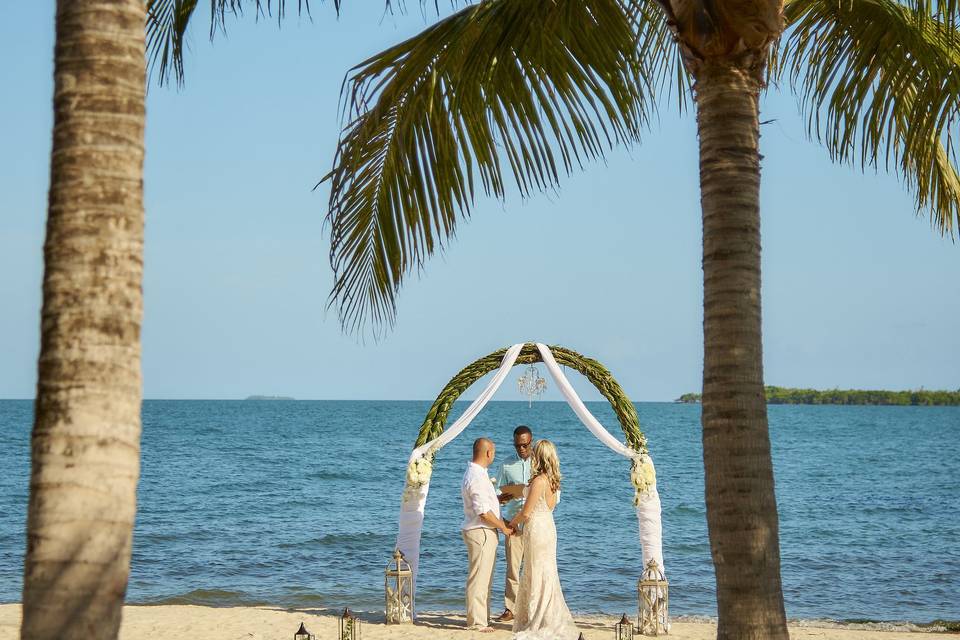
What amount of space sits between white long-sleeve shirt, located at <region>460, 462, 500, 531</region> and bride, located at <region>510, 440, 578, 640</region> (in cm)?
55

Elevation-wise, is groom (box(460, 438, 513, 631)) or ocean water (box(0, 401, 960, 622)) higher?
groom (box(460, 438, 513, 631))

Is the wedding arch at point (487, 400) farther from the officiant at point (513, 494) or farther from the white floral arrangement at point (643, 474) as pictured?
the officiant at point (513, 494)

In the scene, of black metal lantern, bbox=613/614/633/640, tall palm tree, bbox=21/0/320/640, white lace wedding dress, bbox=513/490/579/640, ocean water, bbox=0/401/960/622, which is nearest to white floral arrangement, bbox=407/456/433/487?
white lace wedding dress, bbox=513/490/579/640

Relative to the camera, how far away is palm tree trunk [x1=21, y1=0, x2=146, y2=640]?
2.83 meters

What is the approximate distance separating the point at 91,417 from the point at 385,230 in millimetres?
4249

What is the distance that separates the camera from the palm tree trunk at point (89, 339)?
283 centimetres

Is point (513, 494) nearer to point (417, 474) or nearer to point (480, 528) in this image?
point (480, 528)

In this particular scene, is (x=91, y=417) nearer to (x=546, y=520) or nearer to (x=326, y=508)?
(x=546, y=520)

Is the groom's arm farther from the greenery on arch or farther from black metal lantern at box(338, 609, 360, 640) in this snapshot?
black metal lantern at box(338, 609, 360, 640)

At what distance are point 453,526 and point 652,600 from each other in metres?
16.8

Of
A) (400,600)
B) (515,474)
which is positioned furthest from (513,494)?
(400,600)

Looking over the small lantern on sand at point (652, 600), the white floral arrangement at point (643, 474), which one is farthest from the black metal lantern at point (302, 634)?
the white floral arrangement at point (643, 474)

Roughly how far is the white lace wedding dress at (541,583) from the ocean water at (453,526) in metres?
5.40

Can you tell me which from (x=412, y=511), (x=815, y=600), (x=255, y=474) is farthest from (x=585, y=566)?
(x=255, y=474)
